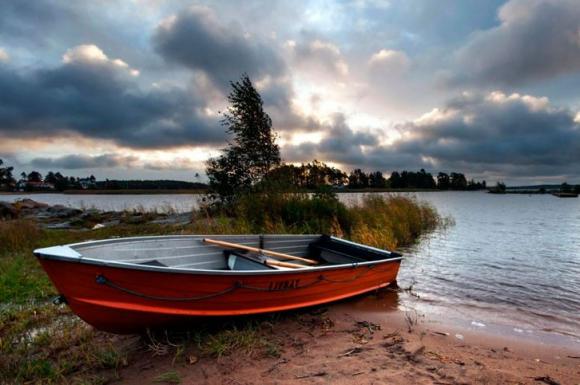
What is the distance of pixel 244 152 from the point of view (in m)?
18.7

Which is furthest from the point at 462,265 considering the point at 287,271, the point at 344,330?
the point at 287,271

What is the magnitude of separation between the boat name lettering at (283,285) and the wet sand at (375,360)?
1.86 feet

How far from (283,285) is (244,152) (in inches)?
564

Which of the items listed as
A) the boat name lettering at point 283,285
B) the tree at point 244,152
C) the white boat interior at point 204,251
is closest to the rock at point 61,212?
the tree at point 244,152

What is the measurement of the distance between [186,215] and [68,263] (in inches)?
616

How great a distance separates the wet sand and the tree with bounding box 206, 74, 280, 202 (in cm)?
1397

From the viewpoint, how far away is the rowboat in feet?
12.4

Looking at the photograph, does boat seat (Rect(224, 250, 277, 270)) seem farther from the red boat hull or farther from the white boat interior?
the red boat hull

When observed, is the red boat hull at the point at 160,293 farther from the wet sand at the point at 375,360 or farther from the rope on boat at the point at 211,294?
the wet sand at the point at 375,360

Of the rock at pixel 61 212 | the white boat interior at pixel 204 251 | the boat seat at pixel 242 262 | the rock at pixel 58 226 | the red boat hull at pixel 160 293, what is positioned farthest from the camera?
the rock at pixel 61 212

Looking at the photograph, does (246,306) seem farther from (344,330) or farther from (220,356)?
(344,330)

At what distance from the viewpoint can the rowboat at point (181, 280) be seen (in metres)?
3.77

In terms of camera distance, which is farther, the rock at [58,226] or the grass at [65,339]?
the rock at [58,226]

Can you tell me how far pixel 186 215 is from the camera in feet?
61.9
